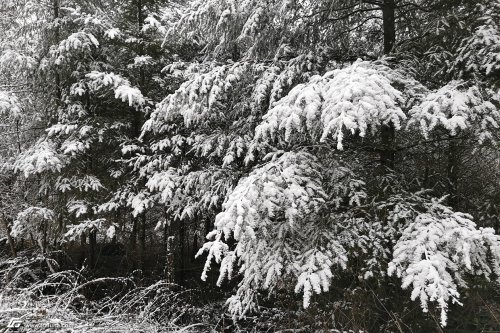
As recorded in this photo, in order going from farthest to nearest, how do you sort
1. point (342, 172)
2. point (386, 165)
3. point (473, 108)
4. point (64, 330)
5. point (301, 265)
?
1. point (386, 165)
2. point (342, 172)
3. point (301, 265)
4. point (473, 108)
5. point (64, 330)

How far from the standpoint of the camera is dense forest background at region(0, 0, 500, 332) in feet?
13.4

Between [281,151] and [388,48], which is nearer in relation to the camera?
[281,151]

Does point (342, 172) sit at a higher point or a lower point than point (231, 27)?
lower

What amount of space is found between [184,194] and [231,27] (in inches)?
141

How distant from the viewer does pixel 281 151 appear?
16.9 feet

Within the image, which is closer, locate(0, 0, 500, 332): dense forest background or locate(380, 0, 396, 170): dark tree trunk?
locate(0, 0, 500, 332): dense forest background

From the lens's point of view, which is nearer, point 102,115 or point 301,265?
point 301,265

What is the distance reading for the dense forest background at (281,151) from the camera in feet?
13.4

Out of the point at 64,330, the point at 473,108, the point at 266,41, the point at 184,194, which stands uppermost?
the point at 266,41

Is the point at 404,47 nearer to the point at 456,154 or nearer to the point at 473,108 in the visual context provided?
the point at 473,108

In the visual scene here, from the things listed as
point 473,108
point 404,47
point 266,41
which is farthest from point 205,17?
point 473,108

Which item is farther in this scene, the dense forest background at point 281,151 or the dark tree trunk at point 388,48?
the dark tree trunk at point 388,48

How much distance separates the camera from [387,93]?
13.3 feet

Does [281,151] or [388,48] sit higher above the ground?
[388,48]
